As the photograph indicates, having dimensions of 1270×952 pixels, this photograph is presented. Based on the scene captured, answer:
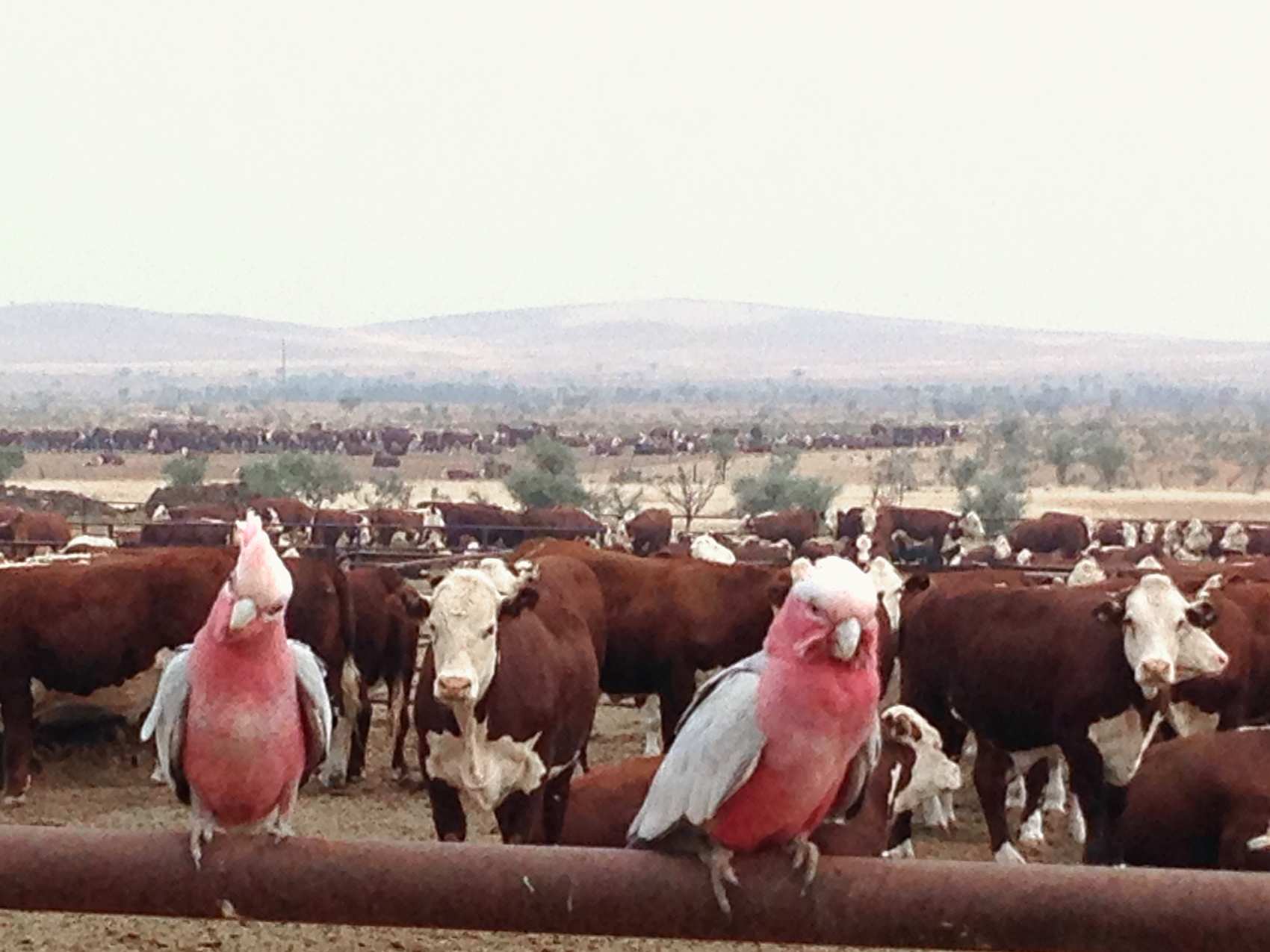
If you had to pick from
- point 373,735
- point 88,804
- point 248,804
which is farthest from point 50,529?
point 248,804

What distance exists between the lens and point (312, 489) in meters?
41.2

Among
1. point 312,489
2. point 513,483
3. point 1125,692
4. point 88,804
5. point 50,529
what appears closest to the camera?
point 1125,692

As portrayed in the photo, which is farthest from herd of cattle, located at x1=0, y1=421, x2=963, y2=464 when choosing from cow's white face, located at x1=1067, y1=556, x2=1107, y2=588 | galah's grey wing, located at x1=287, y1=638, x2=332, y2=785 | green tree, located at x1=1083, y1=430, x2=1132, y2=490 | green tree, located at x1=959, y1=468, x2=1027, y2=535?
galah's grey wing, located at x1=287, y1=638, x2=332, y2=785

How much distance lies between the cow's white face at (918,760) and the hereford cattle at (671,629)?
2.62 m

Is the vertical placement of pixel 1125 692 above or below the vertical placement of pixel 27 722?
above

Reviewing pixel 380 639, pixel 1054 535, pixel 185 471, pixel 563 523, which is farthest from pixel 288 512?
pixel 185 471

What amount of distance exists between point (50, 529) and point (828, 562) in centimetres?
2218

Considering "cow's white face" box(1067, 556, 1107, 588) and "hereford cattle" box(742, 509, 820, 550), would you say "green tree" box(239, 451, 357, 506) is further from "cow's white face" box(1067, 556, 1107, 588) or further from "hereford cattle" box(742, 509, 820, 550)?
"cow's white face" box(1067, 556, 1107, 588)

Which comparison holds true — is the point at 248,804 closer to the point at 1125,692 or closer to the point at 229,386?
the point at 1125,692

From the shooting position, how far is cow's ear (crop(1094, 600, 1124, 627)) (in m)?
9.12

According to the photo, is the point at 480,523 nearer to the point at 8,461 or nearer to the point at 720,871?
the point at 8,461

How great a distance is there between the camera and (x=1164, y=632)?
8.93m

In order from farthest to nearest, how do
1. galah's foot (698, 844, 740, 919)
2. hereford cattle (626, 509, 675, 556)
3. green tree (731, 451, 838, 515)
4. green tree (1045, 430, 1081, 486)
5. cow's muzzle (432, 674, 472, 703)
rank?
green tree (1045, 430, 1081, 486) → green tree (731, 451, 838, 515) → hereford cattle (626, 509, 675, 556) → cow's muzzle (432, 674, 472, 703) → galah's foot (698, 844, 740, 919)

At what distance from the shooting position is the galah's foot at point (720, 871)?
226 cm
